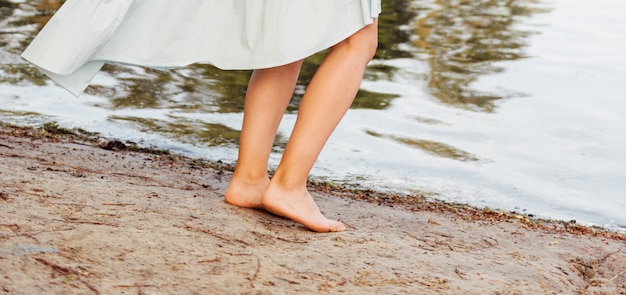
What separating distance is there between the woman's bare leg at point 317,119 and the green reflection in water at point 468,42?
138 inches

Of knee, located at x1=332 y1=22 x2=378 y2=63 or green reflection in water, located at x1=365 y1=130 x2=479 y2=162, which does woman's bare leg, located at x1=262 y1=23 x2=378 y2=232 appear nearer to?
knee, located at x1=332 y1=22 x2=378 y2=63

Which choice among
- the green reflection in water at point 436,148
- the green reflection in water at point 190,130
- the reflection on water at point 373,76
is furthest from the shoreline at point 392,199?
the green reflection in water at point 436,148

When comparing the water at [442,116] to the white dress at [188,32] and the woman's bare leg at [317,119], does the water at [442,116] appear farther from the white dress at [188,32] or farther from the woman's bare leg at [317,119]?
the white dress at [188,32]

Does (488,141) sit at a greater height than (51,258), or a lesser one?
lesser

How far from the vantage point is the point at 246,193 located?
3432mm

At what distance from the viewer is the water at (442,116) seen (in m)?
5.12

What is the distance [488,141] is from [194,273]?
356cm

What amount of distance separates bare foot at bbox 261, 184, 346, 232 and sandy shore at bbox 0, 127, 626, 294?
41 millimetres

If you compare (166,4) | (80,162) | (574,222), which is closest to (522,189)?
(574,222)

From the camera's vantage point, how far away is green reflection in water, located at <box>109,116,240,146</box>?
18.1 ft

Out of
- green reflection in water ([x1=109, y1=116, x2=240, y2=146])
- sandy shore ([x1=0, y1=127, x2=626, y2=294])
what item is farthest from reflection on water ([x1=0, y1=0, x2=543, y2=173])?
sandy shore ([x1=0, y1=127, x2=626, y2=294])

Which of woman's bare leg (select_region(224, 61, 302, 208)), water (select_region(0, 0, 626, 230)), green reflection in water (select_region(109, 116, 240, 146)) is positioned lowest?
water (select_region(0, 0, 626, 230))

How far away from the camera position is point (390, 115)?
20.6ft

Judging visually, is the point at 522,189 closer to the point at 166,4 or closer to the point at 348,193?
the point at 348,193
